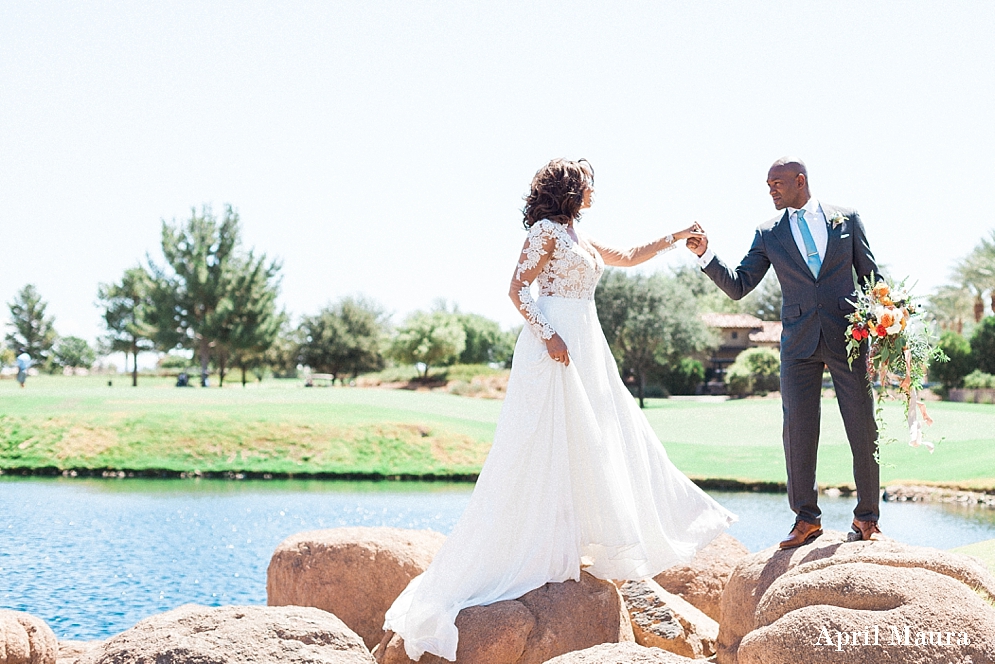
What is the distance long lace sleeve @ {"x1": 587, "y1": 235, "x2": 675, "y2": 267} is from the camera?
240 inches

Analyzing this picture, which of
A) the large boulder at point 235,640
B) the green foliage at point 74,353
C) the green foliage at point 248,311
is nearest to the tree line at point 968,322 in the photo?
the large boulder at point 235,640

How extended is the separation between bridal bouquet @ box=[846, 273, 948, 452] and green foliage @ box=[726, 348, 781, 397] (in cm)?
4413

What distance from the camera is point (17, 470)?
23.5 meters

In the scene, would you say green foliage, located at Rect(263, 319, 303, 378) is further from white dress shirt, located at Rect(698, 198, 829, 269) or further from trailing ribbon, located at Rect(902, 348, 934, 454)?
trailing ribbon, located at Rect(902, 348, 934, 454)

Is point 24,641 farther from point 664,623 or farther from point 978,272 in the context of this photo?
point 978,272

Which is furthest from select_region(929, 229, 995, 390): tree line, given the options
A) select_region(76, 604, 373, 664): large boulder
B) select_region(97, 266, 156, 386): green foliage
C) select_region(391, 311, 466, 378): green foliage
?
select_region(97, 266, 156, 386): green foliage

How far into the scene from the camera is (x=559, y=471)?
565 cm

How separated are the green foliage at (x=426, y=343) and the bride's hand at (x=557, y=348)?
54.2m

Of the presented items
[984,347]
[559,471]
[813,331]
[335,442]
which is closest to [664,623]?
[559,471]

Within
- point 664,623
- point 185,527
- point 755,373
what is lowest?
point 185,527

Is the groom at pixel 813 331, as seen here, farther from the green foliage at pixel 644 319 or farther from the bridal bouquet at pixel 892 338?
the green foliage at pixel 644 319

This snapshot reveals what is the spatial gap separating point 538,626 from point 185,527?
12622 mm

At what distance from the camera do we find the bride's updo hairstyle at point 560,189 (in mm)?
5785

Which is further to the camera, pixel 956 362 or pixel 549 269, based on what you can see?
pixel 956 362
